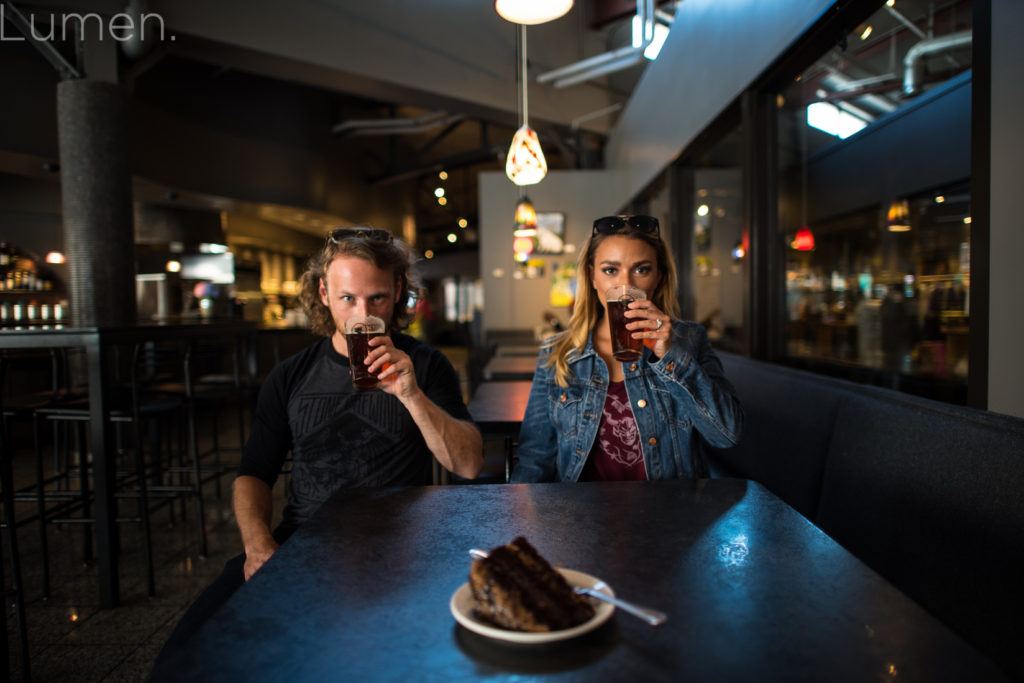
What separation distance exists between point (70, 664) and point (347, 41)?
19.6 ft

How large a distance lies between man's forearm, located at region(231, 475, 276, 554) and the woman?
2.39 feet

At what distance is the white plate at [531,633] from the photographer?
26.8 inches

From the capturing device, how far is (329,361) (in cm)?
174

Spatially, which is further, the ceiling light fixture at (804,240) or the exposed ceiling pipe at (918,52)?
the ceiling light fixture at (804,240)

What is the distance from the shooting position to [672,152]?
5.65 meters

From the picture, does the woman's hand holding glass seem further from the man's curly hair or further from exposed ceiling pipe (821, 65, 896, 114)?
exposed ceiling pipe (821, 65, 896, 114)

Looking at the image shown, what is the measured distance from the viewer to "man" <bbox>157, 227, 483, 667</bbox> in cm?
161

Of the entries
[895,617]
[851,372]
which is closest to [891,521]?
[895,617]

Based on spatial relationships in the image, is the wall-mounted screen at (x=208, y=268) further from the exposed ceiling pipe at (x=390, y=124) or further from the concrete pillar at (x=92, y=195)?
the concrete pillar at (x=92, y=195)

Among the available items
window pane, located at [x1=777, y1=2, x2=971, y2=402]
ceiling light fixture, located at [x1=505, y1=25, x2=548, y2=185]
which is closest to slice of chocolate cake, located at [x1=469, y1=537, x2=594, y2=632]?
window pane, located at [x1=777, y1=2, x2=971, y2=402]

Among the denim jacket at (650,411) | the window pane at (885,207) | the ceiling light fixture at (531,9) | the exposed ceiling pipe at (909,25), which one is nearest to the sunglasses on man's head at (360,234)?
the denim jacket at (650,411)

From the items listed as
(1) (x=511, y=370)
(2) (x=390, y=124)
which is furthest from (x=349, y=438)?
(2) (x=390, y=124)

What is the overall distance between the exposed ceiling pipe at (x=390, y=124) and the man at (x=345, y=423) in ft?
30.5

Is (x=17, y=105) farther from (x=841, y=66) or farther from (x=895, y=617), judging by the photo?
(x=895, y=617)
